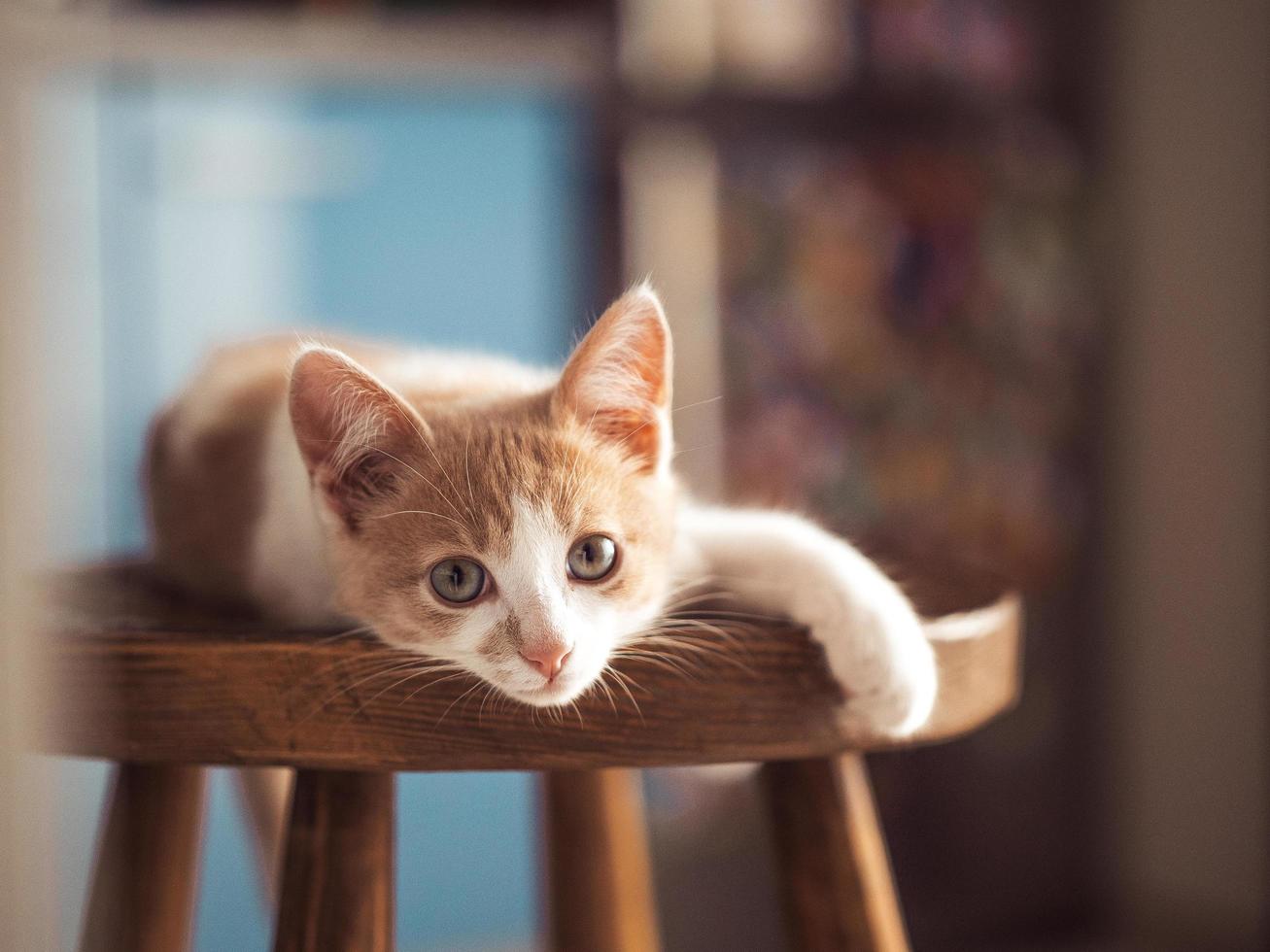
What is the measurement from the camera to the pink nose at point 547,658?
2.23 feet

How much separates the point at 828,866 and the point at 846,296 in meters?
1.57

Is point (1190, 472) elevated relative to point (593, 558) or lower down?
elevated

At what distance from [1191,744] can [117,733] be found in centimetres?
227

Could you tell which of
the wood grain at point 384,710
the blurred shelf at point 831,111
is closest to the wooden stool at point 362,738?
the wood grain at point 384,710

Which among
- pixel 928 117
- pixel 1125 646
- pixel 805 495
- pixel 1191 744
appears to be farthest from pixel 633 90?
pixel 1191 744

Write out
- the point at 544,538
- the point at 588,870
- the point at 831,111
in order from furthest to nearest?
the point at 831,111
the point at 588,870
the point at 544,538

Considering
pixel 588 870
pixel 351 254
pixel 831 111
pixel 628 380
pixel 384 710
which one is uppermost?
pixel 831 111

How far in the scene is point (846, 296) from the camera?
7.38ft

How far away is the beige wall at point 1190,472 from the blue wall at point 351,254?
3.96 feet

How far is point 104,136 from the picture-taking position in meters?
1.68

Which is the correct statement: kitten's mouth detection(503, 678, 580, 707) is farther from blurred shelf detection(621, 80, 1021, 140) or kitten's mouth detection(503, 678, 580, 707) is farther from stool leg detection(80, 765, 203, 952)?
blurred shelf detection(621, 80, 1021, 140)

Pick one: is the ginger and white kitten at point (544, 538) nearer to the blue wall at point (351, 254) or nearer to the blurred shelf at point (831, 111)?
the blue wall at point (351, 254)

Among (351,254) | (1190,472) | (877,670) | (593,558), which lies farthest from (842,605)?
(1190,472)

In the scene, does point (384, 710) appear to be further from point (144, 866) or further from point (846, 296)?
point (846, 296)
